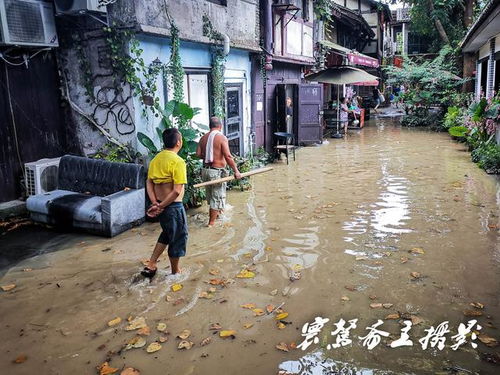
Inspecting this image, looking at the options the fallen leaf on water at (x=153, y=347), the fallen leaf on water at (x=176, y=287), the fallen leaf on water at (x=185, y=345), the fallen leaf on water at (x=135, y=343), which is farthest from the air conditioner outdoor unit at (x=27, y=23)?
the fallen leaf on water at (x=185, y=345)

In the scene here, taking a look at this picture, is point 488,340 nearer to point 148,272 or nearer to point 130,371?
point 130,371

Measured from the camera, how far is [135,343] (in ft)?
12.8

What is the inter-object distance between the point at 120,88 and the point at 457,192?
23.8 feet

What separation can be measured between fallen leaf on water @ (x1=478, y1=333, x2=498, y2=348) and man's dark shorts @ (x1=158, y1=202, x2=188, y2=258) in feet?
10.6

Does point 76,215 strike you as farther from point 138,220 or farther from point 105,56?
point 105,56

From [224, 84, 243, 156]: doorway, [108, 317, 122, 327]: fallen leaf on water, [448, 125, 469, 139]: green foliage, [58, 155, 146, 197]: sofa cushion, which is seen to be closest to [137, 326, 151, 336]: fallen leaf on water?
[108, 317, 122, 327]: fallen leaf on water

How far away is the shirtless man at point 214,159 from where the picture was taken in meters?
7.36

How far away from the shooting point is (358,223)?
736 cm

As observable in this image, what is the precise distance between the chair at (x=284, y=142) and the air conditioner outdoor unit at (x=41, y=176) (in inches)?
267

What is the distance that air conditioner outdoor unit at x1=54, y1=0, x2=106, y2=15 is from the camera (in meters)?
7.47

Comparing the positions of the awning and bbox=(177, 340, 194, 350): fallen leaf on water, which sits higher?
the awning

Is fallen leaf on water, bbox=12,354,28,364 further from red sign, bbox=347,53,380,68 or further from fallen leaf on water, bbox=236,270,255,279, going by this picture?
red sign, bbox=347,53,380,68

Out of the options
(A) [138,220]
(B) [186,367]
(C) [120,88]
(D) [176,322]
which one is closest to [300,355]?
(B) [186,367]

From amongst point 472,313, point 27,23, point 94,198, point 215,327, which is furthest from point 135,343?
point 27,23
